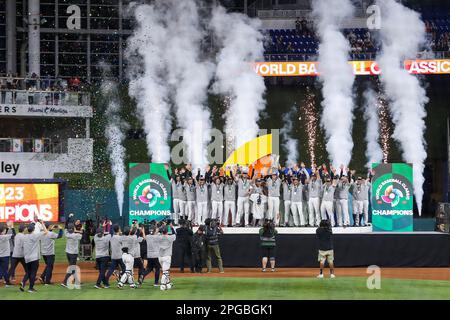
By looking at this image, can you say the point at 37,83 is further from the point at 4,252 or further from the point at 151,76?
the point at 4,252

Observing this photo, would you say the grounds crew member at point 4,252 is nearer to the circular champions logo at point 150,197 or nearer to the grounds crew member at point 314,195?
the circular champions logo at point 150,197

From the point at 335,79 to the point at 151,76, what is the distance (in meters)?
9.30

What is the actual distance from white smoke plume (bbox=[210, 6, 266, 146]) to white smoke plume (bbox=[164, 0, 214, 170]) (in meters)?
0.97

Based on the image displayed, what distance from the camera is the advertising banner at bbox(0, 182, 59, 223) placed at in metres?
47.4

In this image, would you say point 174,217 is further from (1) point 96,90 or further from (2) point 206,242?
(1) point 96,90

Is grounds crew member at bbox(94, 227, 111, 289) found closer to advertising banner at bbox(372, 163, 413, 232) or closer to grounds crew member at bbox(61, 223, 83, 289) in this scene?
grounds crew member at bbox(61, 223, 83, 289)

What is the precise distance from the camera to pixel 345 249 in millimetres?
36625

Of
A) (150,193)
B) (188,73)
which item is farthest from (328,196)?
(188,73)

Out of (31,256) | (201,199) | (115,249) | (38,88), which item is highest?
(38,88)

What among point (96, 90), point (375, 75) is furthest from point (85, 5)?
point (375, 75)

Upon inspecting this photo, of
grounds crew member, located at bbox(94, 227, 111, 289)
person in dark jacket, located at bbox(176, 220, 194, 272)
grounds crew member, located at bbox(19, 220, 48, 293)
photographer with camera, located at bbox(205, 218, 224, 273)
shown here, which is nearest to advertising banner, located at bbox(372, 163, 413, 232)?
photographer with camera, located at bbox(205, 218, 224, 273)

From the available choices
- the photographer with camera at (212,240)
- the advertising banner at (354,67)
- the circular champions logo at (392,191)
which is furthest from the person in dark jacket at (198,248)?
the advertising banner at (354,67)

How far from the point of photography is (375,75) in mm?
54156
